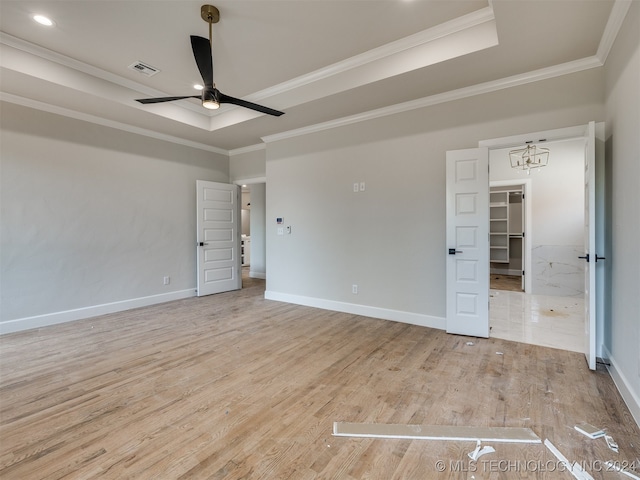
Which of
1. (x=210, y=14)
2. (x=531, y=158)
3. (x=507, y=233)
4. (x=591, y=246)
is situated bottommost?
→ (x=591, y=246)

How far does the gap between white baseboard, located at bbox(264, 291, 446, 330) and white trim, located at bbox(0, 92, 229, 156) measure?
3.09 metres

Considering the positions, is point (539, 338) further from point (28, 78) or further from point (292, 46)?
point (28, 78)

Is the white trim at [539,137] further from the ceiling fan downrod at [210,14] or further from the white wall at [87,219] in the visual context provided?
the white wall at [87,219]

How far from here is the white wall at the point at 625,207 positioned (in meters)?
1.99

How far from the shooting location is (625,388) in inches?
84.5

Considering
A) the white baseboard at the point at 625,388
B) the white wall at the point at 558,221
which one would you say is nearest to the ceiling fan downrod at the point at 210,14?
the white baseboard at the point at 625,388

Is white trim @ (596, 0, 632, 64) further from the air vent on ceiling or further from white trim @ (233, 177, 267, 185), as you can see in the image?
white trim @ (233, 177, 267, 185)

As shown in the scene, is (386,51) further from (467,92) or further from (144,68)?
(144,68)

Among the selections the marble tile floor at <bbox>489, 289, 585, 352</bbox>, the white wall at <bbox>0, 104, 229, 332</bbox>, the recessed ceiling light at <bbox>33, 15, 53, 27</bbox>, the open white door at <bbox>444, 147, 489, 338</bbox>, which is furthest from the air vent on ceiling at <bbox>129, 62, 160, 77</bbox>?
the marble tile floor at <bbox>489, 289, 585, 352</bbox>

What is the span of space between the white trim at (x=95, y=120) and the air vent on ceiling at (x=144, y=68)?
1.37m

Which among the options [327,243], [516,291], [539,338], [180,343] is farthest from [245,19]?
[516,291]

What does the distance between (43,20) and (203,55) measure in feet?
5.26

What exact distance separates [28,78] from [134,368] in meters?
3.24

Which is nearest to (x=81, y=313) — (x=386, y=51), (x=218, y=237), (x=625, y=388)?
(x=218, y=237)
